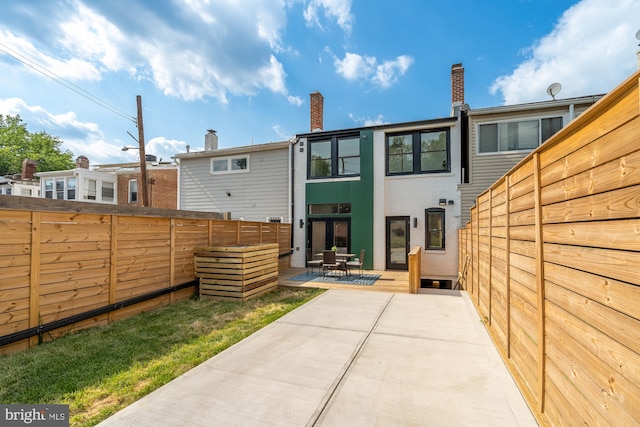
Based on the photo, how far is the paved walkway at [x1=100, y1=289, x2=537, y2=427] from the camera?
246cm

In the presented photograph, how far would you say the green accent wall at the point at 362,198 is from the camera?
35.9 feet

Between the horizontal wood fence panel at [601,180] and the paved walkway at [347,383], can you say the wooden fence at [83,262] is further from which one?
the horizontal wood fence panel at [601,180]

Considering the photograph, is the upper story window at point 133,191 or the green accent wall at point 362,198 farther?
the upper story window at point 133,191

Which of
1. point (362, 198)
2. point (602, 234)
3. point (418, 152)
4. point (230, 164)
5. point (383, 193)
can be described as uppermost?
point (230, 164)

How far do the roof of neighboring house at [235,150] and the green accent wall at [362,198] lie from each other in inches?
130

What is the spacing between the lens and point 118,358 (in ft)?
11.9

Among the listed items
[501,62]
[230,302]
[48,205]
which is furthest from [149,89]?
[501,62]

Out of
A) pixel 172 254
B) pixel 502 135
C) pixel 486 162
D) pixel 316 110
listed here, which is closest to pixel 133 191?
pixel 316 110

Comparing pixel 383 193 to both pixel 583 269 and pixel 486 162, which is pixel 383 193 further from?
pixel 583 269

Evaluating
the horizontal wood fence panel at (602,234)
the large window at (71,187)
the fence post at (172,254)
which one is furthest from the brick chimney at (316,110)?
the large window at (71,187)

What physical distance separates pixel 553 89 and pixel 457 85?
3.09m

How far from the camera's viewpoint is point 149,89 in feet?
42.2

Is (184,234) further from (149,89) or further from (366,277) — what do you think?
(149,89)

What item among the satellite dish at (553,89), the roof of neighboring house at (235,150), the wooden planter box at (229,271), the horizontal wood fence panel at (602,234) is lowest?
the wooden planter box at (229,271)
